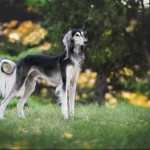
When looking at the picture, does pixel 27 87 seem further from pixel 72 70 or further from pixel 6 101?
pixel 72 70

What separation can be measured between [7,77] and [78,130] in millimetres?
2802

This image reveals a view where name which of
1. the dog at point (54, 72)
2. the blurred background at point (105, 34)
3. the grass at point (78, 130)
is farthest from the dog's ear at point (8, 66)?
the blurred background at point (105, 34)

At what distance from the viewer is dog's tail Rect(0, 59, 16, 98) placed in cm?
1198

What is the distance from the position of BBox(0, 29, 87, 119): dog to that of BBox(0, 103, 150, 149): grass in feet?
1.44

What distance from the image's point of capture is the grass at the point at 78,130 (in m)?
8.12

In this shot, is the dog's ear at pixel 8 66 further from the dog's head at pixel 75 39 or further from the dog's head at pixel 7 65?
the dog's head at pixel 75 39

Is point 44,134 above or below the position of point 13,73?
below

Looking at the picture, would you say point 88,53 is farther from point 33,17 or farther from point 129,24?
point 33,17

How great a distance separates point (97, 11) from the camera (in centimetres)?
1966

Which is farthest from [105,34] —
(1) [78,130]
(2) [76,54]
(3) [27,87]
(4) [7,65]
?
(1) [78,130]

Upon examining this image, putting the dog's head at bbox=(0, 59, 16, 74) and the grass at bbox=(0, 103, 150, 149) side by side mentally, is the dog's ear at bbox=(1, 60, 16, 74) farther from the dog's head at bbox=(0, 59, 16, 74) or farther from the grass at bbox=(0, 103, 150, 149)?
the grass at bbox=(0, 103, 150, 149)

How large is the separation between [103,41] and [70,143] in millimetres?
12260

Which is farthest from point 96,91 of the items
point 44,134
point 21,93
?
point 44,134

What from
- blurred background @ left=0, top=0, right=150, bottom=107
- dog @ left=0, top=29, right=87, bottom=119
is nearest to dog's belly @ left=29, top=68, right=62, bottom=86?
dog @ left=0, top=29, right=87, bottom=119
